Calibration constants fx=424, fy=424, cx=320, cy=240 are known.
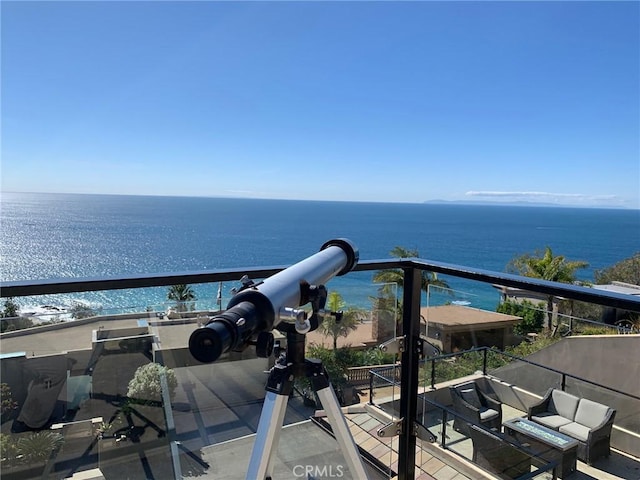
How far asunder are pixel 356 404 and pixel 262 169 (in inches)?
2444

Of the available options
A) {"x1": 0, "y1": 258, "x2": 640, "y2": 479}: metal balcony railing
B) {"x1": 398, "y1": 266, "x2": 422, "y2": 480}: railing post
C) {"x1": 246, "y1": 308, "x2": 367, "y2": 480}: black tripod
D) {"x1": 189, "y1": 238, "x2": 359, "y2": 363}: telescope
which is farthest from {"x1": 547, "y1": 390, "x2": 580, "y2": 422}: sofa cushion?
{"x1": 189, "y1": 238, "x2": 359, "y2": 363}: telescope

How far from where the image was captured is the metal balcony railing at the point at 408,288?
4.22 ft

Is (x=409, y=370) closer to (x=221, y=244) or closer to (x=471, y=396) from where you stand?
(x=471, y=396)

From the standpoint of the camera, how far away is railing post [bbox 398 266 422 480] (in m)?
1.88

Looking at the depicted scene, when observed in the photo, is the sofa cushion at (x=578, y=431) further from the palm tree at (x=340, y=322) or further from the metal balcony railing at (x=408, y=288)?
the palm tree at (x=340, y=322)

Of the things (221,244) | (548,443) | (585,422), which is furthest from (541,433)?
(221,244)

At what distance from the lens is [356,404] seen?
5.79 feet

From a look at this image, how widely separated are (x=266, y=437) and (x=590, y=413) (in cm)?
103

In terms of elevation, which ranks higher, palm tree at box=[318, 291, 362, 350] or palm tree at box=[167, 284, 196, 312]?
palm tree at box=[167, 284, 196, 312]

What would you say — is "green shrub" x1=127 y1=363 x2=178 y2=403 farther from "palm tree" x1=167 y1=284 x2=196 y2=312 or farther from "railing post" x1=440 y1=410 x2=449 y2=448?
"railing post" x1=440 y1=410 x2=449 y2=448

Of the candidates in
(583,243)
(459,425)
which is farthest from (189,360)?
(583,243)

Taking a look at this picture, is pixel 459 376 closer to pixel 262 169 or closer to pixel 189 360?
pixel 189 360

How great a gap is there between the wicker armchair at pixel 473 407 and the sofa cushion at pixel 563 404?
196 millimetres

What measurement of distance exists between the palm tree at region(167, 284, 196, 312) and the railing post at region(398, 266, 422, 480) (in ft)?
3.01
